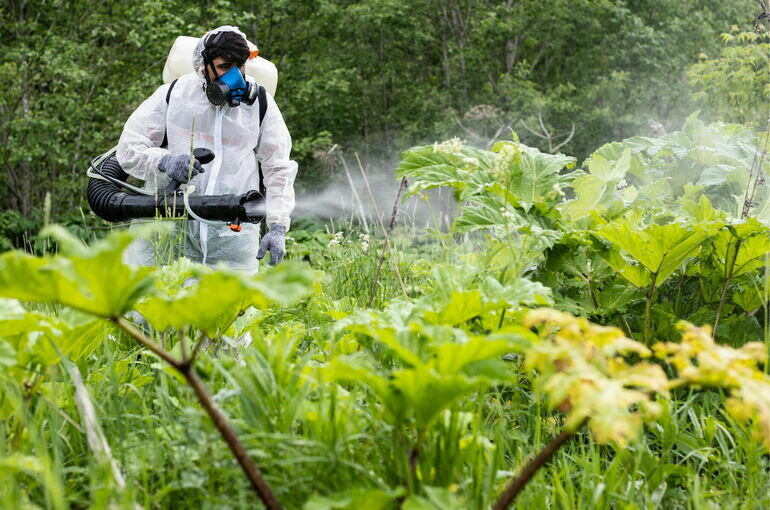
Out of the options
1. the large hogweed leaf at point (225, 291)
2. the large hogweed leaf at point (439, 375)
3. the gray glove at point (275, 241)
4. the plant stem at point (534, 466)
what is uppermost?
the large hogweed leaf at point (225, 291)

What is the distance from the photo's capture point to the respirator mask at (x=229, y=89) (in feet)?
10.5

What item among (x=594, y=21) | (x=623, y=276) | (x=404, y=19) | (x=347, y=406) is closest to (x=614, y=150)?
(x=623, y=276)

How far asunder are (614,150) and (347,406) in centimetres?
167

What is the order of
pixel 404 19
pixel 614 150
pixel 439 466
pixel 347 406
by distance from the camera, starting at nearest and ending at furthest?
pixel 439 466, pixel 347 406, pixel 614 150, pixel 404 19

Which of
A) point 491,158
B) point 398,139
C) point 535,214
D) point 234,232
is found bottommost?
point 398,139

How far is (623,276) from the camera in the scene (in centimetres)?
213

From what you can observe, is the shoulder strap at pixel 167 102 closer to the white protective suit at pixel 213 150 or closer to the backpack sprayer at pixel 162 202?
the white protective suit at pixel 213 150

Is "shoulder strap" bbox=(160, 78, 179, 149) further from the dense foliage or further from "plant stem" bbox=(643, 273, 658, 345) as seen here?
"plant stem" bbox=(643, 273, 658, 345)

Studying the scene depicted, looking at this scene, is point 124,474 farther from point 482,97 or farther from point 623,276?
point 482,97

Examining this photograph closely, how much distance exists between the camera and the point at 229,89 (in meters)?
3.20

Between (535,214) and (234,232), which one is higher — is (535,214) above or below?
above

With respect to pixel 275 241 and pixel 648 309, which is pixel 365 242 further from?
pixel 648 309

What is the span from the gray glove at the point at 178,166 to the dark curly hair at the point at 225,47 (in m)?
0.44

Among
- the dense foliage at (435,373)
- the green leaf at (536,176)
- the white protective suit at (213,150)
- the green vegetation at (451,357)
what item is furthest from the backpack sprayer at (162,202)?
the green leaf at (536,176)
